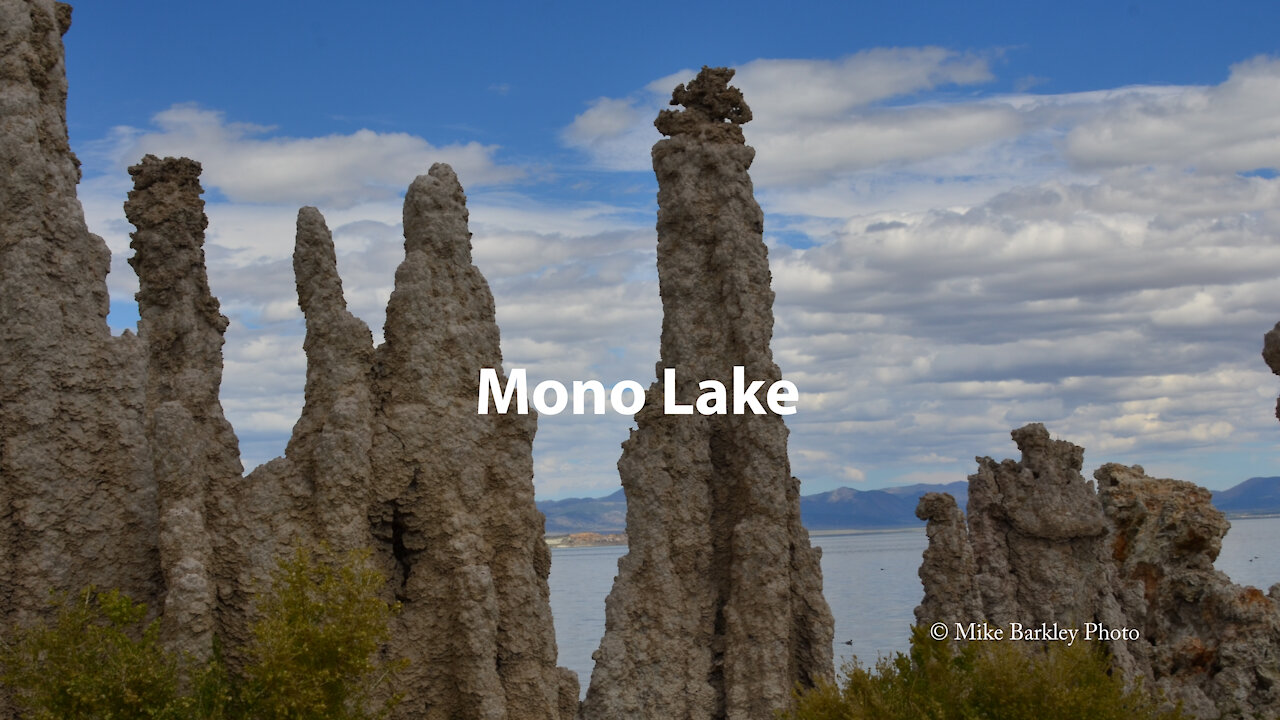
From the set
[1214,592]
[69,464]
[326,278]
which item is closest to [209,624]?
[69,464]

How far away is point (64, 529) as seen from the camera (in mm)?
19609

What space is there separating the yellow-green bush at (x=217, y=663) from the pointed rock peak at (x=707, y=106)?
9.41m

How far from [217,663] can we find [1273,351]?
1407cm

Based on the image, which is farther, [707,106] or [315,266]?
[707,106]

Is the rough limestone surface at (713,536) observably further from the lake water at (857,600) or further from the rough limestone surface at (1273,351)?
the rough limestone surface at (1273,351)

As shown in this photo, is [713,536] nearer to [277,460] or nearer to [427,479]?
[427,479]

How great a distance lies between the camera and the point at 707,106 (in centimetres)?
2520

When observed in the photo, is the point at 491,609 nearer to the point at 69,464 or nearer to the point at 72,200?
the point at 69,464

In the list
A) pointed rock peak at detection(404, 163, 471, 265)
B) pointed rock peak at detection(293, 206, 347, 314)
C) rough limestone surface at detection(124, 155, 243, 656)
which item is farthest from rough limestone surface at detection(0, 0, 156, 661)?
pointed rock peak at detection(404, 163, 471, 265)

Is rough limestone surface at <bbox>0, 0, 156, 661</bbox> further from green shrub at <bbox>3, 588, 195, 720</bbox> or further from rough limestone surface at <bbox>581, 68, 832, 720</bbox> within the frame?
rough limestone surface at <bbox>581, 68, 832, 720</bbox>

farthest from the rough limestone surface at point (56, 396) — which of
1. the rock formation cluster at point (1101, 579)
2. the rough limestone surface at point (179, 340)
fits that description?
the rock formation cluster at point (1101, 579)

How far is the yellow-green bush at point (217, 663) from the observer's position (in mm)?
18203

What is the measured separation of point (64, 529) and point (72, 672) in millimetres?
2158

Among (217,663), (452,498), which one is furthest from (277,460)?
(217,663)
